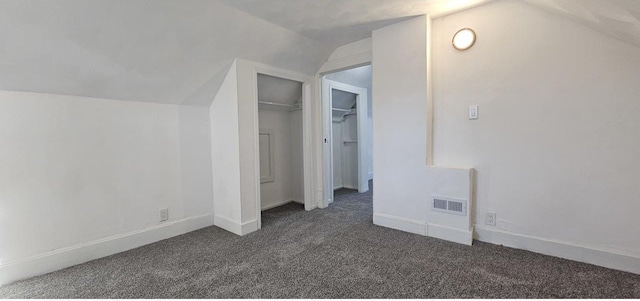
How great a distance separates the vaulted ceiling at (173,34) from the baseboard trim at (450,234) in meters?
1.71

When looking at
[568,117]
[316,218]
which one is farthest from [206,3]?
[568,117]

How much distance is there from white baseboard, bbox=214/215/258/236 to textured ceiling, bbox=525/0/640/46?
118 inches

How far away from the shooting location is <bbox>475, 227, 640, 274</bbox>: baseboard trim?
5.93ft

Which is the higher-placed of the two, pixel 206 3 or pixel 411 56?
pixel 206 3

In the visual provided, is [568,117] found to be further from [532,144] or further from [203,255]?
[203,255]

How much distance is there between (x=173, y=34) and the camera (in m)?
2.09

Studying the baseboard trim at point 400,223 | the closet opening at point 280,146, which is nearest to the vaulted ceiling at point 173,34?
the closet opening at point 280,146

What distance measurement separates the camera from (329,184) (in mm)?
3770

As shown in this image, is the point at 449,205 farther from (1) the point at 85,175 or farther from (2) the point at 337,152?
(1) the point at 85,175

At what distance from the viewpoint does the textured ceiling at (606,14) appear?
1446mm

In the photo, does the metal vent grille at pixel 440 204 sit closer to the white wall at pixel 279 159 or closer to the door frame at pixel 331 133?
the door frame at pixel 331 133

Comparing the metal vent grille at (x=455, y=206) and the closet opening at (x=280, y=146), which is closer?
the metal vent grille at (x=455, y=206)

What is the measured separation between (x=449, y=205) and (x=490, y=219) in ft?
1.11

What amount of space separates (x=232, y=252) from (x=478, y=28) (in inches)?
110
